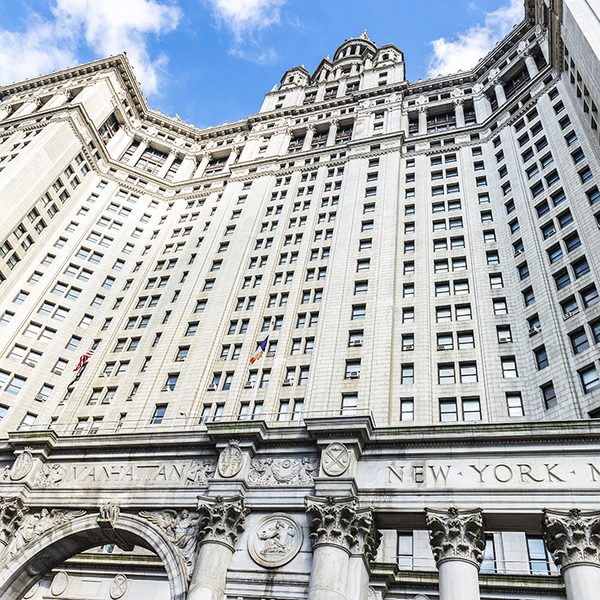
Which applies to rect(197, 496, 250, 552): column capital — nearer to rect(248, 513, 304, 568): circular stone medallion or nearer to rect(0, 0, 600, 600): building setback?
rect(0, 0, 600, 600): building setback

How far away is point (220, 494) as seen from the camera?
2397 centimetres

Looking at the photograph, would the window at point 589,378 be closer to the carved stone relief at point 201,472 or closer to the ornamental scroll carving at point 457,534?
the ornamental scroll carving at point 457,534

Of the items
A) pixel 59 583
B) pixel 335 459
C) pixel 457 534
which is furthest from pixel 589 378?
pixel 59 583

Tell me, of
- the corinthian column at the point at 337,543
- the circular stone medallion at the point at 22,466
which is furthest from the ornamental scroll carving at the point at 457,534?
the circular stone medallion at the point at 22,466

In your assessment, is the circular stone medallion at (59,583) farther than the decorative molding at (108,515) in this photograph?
Yes

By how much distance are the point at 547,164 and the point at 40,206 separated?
52.9m

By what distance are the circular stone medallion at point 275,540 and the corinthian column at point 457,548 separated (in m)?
5.50

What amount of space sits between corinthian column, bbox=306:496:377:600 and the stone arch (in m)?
6.58

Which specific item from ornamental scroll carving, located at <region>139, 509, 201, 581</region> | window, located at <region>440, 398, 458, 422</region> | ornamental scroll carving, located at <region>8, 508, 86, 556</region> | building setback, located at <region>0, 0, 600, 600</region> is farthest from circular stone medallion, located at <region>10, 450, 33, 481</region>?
window, located at <region>440, 398, 458, 422</region>

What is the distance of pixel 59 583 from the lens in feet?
118

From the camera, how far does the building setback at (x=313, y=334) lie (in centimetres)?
2222

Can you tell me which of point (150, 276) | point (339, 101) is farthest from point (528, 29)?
point (150, 276)

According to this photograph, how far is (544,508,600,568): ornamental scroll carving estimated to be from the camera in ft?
62.2

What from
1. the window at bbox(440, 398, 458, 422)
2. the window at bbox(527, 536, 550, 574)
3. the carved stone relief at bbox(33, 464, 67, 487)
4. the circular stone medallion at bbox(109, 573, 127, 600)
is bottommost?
the circular stone medallion at bbox(109, 573, 127, 600)
